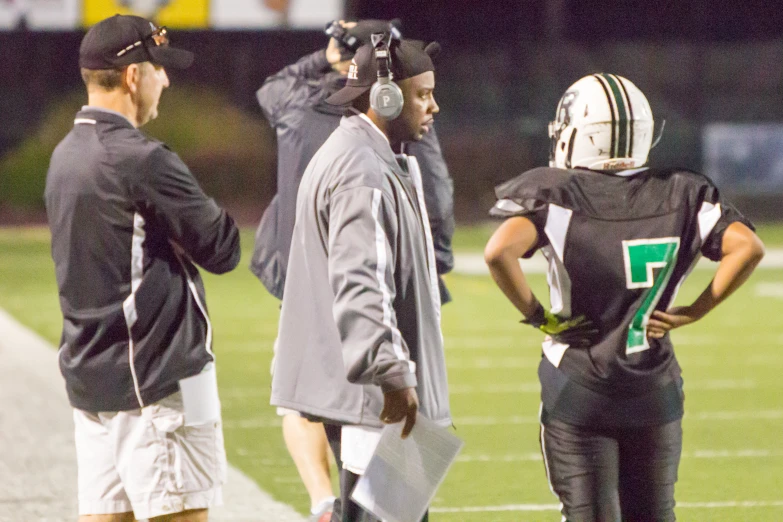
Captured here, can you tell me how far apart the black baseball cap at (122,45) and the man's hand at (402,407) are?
123 centimetres

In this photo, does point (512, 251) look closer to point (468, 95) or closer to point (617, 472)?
point (617, 472)

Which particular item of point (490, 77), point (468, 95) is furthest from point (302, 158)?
point (490, 77)

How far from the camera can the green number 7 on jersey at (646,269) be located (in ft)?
11.4

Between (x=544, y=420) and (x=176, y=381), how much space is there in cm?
102

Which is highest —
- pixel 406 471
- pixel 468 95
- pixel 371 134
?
pixel 371 134

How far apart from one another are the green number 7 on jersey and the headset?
0.70 metres

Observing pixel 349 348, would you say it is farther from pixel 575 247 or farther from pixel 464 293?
pixel 464 293

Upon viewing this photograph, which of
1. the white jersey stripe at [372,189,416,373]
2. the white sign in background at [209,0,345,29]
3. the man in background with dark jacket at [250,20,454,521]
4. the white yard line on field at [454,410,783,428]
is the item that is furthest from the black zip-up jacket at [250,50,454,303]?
the white sign in background at [209,0,345,29]

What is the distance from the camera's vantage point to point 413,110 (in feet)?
12.0

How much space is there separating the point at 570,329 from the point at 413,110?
28.7 inches

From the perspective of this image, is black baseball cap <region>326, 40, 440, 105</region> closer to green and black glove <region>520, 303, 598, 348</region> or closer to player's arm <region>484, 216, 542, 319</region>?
player's arm <region>484, 216, 542, 319</region>

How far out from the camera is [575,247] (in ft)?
11.4

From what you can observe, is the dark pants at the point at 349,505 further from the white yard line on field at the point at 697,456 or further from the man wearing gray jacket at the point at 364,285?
the white yard line on field at the point at 697,456

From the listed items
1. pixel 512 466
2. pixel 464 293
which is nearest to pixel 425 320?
pixel 512 466
